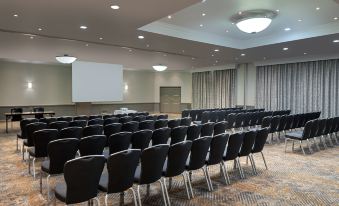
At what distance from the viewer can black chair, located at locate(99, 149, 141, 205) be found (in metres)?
3.18

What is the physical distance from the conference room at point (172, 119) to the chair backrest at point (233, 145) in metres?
0.03

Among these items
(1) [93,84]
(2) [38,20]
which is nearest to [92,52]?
(1) [93,84]

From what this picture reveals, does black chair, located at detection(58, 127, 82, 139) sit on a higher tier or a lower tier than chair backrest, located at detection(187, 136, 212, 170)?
higher

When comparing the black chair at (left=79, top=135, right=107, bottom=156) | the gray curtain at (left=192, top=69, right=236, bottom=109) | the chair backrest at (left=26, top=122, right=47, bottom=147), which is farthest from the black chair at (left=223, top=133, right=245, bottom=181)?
the gray curtain at (left=192, top=69, right=236, bottom=109)

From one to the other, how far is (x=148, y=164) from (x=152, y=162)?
62mm

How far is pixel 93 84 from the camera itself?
16.4 m

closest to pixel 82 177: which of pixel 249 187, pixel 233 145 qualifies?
pixel 233 145

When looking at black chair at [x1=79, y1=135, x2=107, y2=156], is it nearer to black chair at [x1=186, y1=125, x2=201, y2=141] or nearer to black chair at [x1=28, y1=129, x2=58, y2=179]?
black chair at [x1=28, y1=129, x2=58, y2=179]

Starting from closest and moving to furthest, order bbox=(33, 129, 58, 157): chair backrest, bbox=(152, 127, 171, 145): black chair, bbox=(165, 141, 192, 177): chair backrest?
bbox=(165, 141, 192, 177): chair backrest
bbox=(33, 129, 58, 157): chair backrest
bbox=(152, 127, 171, 145): black chair

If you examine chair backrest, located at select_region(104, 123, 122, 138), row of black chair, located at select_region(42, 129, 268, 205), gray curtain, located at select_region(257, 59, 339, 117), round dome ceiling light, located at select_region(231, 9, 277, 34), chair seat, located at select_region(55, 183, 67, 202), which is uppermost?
round dome ceiling light, located at select_region(231, 9, 277, 34)

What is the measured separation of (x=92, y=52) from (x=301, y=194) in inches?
417

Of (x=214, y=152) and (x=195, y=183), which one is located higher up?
(x=214, y=152)

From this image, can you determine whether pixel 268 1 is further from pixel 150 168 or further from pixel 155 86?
pixel 155 86

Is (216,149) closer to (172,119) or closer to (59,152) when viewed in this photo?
(59,152)
